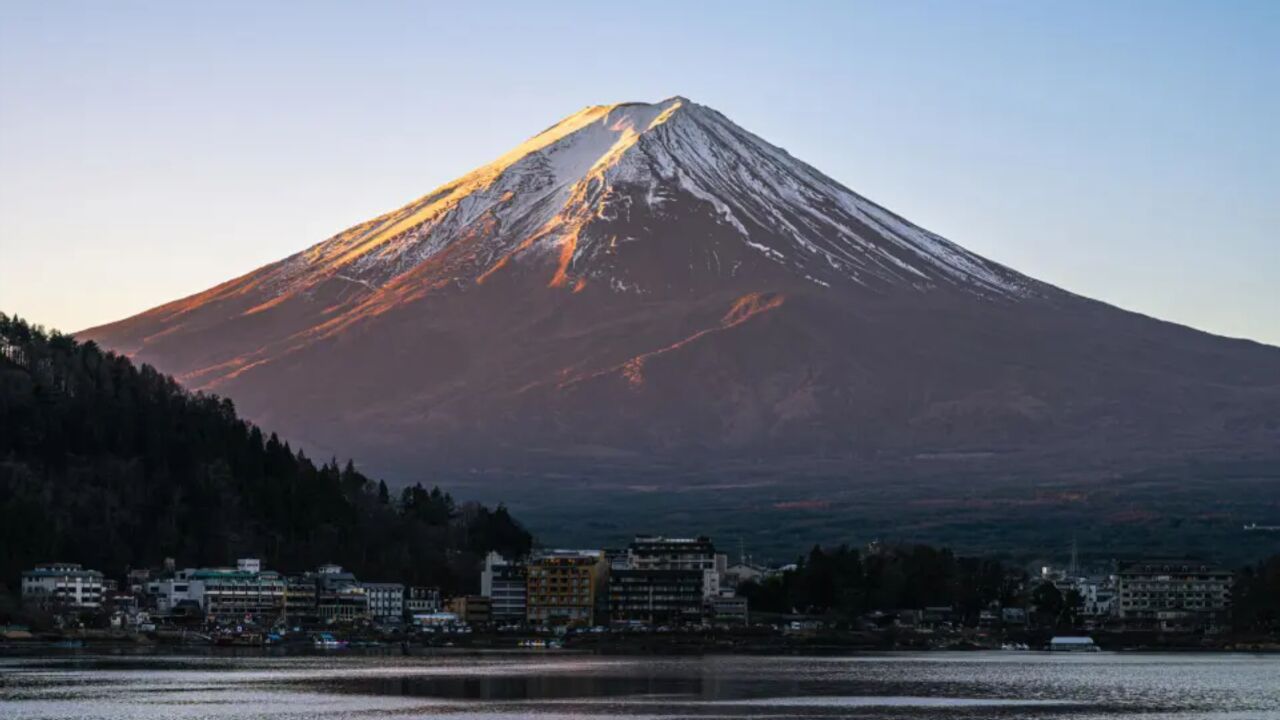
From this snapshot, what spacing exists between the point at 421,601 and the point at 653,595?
37.3 feet

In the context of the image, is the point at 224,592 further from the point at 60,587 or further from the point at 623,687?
the point at 623,687

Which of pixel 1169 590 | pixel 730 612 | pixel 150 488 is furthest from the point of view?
pixel 1169 590

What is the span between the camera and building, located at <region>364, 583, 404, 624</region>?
11281cm

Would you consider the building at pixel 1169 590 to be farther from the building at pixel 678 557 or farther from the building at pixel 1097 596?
the building at pixel 678 557

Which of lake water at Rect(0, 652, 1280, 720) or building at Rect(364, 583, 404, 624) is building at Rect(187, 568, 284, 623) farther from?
lake water at Rect(0, 652, 1280, 720)

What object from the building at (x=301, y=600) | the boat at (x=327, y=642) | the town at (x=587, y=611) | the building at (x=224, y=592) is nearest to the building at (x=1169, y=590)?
the town at (x=587, y=611)

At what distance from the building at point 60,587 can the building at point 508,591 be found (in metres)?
21.8

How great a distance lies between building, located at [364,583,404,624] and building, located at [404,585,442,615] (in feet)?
2.77

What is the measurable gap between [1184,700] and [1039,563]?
84149mm

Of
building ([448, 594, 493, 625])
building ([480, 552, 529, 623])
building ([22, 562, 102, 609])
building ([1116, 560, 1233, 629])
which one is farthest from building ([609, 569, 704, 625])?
building ([22, 562, 102, 609])

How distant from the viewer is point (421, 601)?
11762cm

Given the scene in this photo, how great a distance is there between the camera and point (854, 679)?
246ft

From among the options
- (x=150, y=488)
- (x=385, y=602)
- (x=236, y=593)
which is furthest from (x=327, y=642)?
(x=150, y=488)

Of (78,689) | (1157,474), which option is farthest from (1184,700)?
(1157,474)
